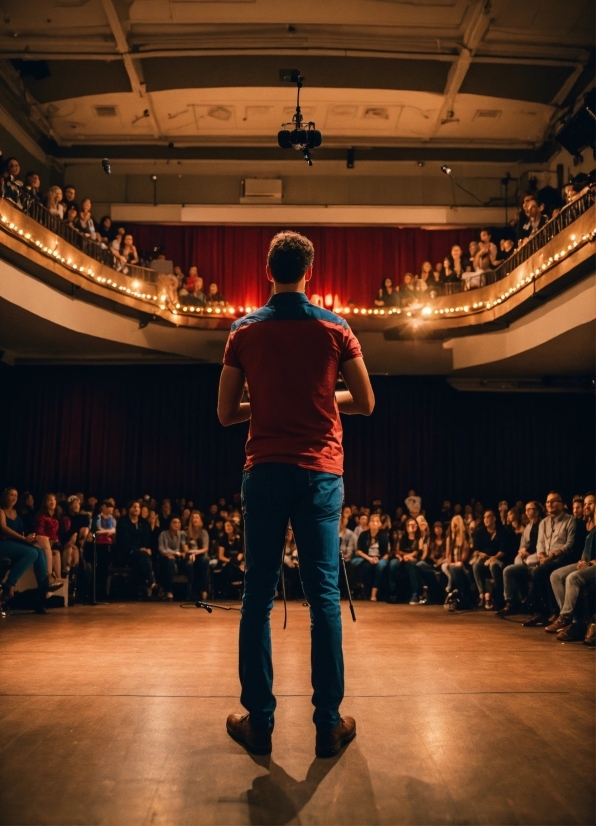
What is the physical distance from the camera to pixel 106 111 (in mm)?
13570

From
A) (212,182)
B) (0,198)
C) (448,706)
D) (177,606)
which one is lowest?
(177,606)

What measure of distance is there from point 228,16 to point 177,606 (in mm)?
8686

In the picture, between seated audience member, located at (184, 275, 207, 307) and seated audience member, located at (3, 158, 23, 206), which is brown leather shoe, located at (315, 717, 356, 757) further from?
seated audience member, located at (184, 275, 207, 307)

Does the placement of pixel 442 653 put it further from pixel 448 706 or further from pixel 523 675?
pixel 448 706

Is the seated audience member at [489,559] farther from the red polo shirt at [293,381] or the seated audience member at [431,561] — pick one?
the red polo shirt at [293,381]

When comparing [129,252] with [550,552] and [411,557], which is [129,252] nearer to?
[411,557]

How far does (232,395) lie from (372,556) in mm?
7999

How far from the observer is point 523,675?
3.71 metres

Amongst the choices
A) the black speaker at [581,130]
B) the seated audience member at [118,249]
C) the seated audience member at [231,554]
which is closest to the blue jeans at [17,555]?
the seated audience member at [231,554]

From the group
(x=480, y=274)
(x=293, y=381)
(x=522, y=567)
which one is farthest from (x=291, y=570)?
(x=293, y=381)

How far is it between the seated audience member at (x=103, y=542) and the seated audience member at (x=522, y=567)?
16.7 ft

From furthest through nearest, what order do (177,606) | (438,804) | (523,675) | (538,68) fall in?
(538,68), (177,606), (523,675), (438,804)

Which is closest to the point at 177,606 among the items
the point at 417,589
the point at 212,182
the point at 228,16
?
the point at 417,589

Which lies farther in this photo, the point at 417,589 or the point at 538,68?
the point at 538,68
